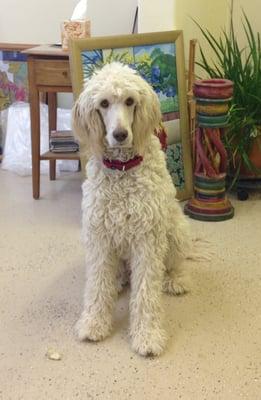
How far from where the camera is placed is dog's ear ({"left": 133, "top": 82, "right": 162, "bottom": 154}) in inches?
60.7

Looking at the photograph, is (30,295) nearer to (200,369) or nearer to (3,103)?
(200,369)

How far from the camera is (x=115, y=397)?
1447 millimetres

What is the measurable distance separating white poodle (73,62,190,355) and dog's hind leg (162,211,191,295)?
97mm

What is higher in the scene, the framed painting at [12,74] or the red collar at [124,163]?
the framed painting at [12,74]

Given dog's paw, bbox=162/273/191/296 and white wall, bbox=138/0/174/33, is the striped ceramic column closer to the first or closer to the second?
white wall, bbox=138/0/174/33

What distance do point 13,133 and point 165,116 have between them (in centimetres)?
119

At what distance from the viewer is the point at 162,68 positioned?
266 cm

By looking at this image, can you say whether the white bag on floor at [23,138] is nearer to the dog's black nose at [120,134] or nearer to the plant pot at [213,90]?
the plant pot at [213,90]

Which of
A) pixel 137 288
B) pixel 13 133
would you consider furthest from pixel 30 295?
pixel 13 133

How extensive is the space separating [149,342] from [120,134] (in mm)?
630

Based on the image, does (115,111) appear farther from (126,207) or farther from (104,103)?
(126,207)

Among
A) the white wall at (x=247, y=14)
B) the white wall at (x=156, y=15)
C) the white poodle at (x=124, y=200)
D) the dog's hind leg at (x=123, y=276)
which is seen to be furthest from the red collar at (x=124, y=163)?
the white wall at (x=247, y=14)

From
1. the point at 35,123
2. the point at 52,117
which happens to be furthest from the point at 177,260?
the point at 52,117

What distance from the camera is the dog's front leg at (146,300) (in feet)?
5.31
